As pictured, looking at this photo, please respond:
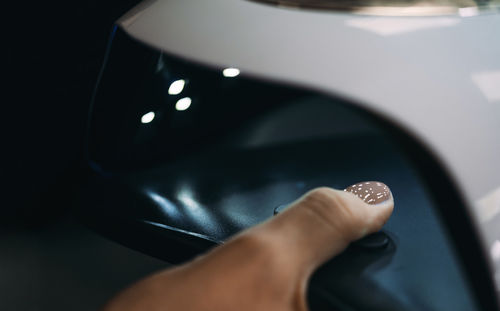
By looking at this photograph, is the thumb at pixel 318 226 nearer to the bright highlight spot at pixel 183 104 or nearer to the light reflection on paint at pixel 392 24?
the light reflection on paint at pixel 392 24

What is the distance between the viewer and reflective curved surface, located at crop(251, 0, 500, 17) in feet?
1.24

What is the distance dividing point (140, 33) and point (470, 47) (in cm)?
25

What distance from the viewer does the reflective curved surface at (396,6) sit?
378mm

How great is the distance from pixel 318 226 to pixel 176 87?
26 centimetres

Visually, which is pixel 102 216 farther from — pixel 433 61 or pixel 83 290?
pixel 433 61

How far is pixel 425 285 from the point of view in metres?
0.48

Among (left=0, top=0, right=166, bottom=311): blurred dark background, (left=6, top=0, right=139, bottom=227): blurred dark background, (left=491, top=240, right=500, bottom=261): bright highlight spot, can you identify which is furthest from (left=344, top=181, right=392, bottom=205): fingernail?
(left=6, top=0, right=139, bottom=227): blurred dark background

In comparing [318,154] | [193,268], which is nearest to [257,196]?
[318,154]

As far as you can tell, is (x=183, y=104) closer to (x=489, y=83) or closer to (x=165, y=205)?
(x=165, y=205)

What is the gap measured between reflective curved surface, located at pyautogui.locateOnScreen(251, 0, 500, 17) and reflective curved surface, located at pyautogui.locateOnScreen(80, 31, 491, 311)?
2.9 inches

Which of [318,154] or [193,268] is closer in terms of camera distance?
[193,268]

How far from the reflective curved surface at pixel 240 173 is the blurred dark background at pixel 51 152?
69 millimetres

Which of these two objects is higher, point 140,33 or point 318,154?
point 140,33

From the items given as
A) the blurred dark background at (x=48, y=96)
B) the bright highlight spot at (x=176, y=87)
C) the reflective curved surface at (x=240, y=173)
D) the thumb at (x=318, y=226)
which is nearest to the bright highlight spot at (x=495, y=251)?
the reflective curved surface at (x=240, y=173)
